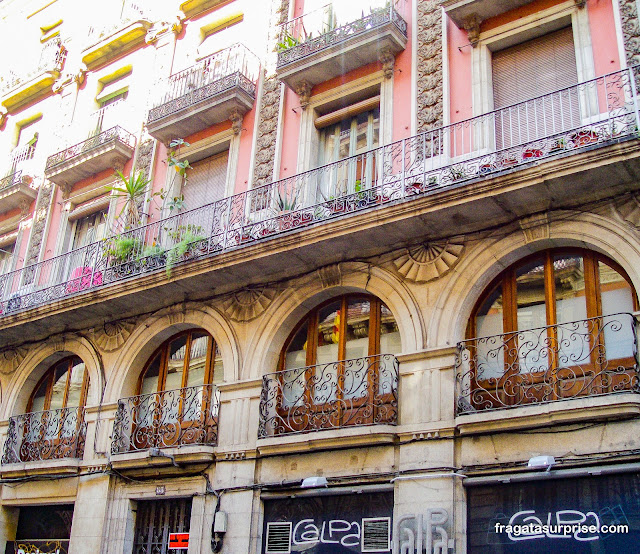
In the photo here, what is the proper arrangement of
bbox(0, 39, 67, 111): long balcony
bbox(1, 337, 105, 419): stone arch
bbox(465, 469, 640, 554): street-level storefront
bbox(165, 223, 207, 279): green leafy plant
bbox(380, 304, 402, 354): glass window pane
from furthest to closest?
1. bbox(0, 39, 67, 111): long balcony
2. bbox(1, 337, 105, 419): stone arch
3. bbox(165, 223, 207, 279): green leafy plant
4. bbox(380, 304, 402, 354): glass window pane
5. bbox(465, 469, 640, 554): street-level storefront

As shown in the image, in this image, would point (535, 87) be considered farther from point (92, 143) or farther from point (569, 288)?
point (92, 143)

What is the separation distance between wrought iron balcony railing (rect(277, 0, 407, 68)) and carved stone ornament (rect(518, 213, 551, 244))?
14.9 ft

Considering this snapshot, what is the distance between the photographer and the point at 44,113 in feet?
65.7

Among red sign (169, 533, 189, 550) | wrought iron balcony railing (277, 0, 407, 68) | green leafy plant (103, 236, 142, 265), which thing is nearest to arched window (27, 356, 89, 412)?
green leafy plant (103, 236, 142, 265)

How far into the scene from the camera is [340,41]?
12.7 meters

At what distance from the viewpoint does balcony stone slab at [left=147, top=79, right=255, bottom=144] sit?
1420 cm

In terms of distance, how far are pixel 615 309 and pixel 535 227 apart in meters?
1.43

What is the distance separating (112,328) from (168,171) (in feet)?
11.5

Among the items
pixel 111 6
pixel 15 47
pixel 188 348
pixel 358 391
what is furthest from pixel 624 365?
pixel 15 47

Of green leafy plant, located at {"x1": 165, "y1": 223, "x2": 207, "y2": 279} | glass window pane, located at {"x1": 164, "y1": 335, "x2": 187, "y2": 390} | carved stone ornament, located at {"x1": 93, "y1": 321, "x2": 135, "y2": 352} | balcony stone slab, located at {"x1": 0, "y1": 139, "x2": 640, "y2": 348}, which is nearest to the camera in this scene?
balcony stone slab, located at {"x1": 0, "y1": 139, "x2": 640, "y2": 348}

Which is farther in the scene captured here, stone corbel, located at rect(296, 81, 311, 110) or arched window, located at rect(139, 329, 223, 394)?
stone corbel, located at rect(296, 81, 311, 110)

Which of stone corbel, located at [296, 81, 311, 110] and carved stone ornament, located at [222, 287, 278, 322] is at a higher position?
stone corbel, located at [296, 81, 311, 110]

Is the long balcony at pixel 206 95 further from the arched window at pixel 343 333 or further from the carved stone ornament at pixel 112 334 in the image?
the arched window at pixel 343 333

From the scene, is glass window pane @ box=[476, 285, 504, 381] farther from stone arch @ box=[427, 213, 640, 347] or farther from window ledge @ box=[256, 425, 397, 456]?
window ledge @ box=[256, 425, 397, 456]
